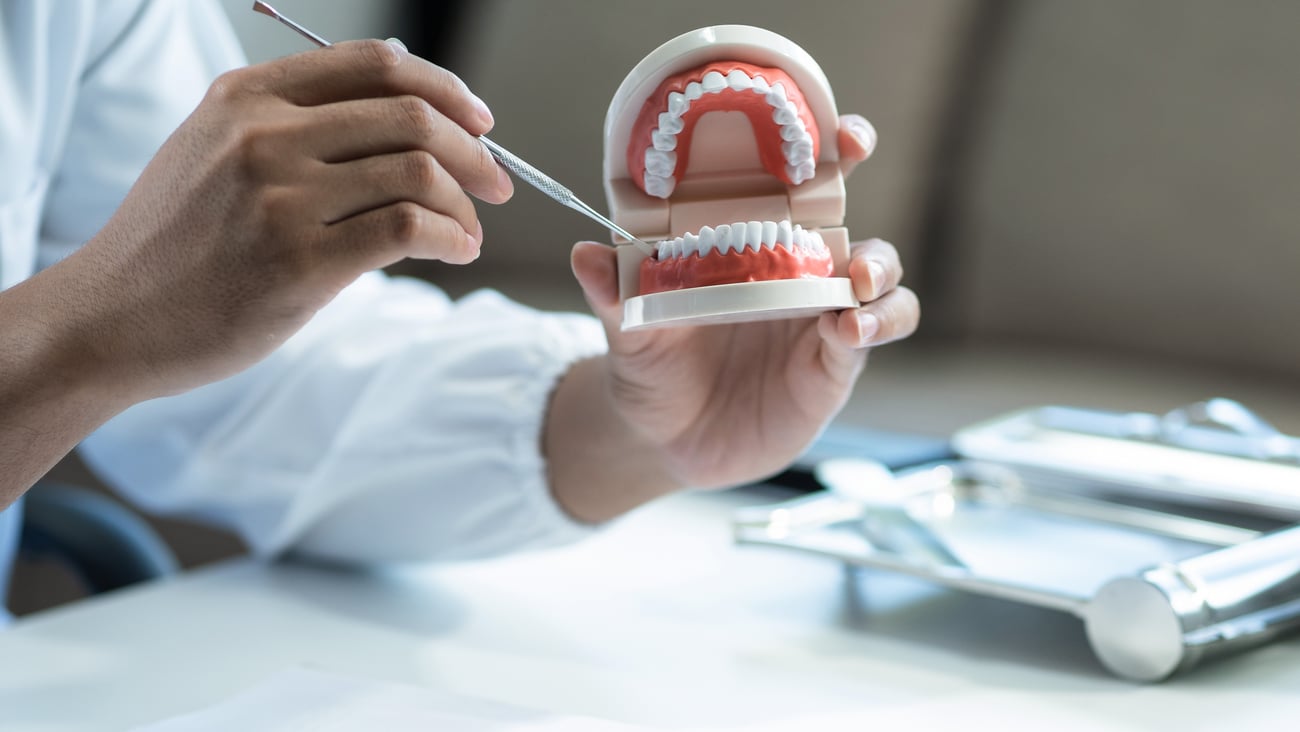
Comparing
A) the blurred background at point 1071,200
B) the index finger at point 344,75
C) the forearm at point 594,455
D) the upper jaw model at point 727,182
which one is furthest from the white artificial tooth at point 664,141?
the blurred background at point 1071,200

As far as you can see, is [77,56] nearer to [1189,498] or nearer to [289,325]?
[289,325]

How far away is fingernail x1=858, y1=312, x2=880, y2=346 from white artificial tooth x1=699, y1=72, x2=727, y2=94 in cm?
12

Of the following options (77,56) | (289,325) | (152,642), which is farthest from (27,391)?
(77,56)

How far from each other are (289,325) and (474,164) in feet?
0.30

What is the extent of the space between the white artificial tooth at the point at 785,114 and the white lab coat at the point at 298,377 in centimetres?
28

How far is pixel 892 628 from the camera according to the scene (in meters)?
0.67

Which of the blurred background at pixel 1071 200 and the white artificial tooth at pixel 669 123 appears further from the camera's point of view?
→ the blurred background at pixel 1071 200

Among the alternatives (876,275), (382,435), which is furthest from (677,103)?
(382,435)

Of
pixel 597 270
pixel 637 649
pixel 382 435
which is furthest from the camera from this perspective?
pixel 382 435

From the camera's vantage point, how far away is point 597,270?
1.81 ft

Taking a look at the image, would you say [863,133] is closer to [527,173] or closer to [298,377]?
[527,173]

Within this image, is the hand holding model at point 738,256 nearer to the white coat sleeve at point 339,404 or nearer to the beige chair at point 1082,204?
the white coat sleeve at point 339,404

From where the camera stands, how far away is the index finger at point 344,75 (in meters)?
0.44

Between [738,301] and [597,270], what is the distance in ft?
0.29
